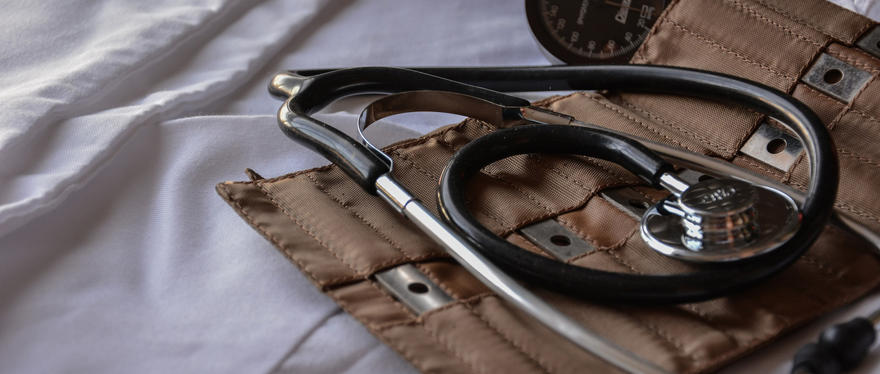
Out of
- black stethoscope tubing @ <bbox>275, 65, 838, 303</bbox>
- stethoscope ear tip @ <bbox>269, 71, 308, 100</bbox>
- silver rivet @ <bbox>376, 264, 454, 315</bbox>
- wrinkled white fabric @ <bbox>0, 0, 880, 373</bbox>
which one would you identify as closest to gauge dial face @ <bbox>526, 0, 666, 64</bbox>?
wrinkled white fabric @ <bbox>0, 0, 880, 373</bbox>

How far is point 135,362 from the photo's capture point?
52 centimetres

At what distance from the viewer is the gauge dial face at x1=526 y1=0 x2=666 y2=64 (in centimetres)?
88

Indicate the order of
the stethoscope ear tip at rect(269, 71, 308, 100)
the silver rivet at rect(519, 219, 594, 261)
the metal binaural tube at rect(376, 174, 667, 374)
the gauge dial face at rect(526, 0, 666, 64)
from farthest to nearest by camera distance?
the gauge dial face at rect(526, 0, 666, 64) → the stethoscope ear tip at rect(269, 71, 308, 100) → the silver rivet at rect(519, 219, 594, 261) → the metal binaural tube at rect(376, 174, 667, 374)

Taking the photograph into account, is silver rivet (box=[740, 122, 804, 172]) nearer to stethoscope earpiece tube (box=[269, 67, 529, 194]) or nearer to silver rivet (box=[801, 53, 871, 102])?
silver rivet (box=[801, 53, 871, 102])

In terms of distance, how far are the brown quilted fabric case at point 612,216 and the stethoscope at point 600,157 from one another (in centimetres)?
2

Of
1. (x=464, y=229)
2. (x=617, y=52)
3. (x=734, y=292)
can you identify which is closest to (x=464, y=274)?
(x=464, y=229)

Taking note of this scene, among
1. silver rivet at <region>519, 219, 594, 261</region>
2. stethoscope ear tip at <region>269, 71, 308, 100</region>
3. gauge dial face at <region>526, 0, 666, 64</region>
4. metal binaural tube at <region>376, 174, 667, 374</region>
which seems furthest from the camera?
gauge dial face at <region>526, 0, 666, 64</region>

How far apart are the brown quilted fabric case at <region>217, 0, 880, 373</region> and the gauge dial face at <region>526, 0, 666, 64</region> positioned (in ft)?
0.31

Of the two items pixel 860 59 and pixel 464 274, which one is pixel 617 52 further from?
pixel 464 274

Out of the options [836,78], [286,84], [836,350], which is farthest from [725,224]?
[286,84]

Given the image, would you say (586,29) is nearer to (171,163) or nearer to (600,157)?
(600,157)

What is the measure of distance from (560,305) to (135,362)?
252mm

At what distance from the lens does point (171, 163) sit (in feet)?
2.35

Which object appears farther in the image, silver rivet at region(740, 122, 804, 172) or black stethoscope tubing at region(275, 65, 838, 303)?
silver rivet at region(740, 122, 804, 172)
